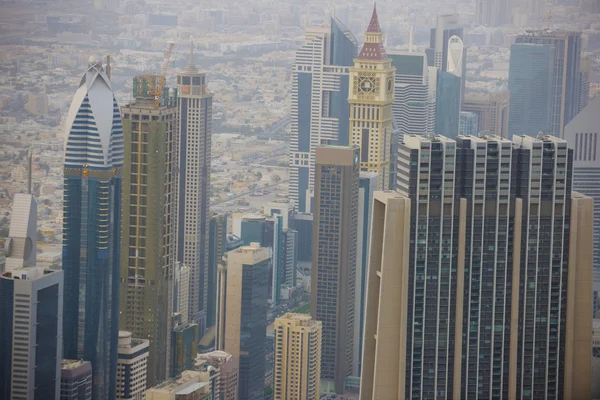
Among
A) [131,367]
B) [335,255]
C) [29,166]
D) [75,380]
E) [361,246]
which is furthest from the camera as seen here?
[335,255]

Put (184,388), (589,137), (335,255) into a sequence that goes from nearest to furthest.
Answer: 1. (184,388)
2. (589,137)
3. (335,255)

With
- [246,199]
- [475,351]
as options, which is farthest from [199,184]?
[475,351]

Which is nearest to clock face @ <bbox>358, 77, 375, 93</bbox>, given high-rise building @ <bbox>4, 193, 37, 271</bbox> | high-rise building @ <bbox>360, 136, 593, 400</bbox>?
high-rise building @ <bbox>4, 193, 37, 271</bbox>

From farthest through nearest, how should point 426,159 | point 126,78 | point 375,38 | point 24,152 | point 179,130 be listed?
point 375,38
point 179,130
point 126,78
point 24,152
point 426,159

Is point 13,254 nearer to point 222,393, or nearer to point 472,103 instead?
point 222,393

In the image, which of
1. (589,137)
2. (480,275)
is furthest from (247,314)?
(480,275)

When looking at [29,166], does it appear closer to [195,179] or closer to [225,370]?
[225,370]
